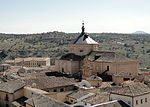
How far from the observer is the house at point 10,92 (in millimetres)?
28172

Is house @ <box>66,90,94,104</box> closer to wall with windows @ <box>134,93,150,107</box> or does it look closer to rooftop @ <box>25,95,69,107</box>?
rooftop @ <box>25,95,69,107</box>

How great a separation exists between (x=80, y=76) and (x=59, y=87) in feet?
24.5


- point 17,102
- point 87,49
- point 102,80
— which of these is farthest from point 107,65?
point 17,102

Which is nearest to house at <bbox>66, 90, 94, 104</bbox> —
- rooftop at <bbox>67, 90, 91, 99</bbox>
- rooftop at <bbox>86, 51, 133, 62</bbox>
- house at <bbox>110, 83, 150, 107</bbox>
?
rooftop at <bbox>67, 90, 91, 99</bbox>

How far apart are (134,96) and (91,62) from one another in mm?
16278

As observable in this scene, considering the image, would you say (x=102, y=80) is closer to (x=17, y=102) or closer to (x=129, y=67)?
(x=129, y=67)

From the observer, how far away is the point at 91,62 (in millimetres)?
36219

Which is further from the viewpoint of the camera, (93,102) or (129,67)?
(129,67)

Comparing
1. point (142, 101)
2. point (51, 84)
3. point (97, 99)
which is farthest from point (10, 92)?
point (142, 101)

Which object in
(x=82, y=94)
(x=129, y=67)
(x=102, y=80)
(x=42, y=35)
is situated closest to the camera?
(x=82, y=94)

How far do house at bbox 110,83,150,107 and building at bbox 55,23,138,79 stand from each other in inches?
488

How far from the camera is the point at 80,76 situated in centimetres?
3669

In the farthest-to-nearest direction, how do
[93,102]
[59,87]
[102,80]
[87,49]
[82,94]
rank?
1. [87,49]
2. [102,80]
3. [59,87]
4. [82,94]
5. [93,102]

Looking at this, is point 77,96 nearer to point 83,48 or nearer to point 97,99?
point 97,99
